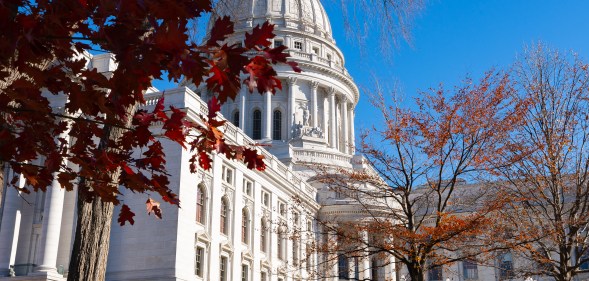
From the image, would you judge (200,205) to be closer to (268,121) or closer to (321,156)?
(321,156)

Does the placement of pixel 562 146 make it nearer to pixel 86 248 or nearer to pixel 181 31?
pixel 86 248

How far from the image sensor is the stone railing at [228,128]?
36969mm

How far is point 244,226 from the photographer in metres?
43.7

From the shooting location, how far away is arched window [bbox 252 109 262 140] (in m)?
75.2

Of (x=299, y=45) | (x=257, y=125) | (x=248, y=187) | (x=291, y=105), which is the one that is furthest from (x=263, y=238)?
(x=299, y=45)

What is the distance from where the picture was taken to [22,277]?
32.9 metres

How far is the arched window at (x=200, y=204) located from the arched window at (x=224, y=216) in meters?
2.56

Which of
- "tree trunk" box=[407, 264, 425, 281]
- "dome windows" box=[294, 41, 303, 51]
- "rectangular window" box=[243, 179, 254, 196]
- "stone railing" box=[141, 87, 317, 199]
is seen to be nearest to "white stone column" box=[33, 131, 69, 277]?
"stone railing" box=[141, 87, 317, 199]

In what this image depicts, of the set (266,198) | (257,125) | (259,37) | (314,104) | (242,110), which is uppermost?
(314,104)

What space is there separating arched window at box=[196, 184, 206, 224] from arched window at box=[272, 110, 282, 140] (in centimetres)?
3682

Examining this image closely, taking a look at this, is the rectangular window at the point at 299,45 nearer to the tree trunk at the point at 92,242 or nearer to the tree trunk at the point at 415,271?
the tree trunk at the point at 415,271

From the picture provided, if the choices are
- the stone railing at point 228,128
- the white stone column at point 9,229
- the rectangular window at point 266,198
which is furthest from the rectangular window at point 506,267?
the white stone column at point 9,229

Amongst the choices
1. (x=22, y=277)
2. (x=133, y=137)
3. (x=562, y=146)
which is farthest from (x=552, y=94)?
(x=22, y=277)

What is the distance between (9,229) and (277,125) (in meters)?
43.4
